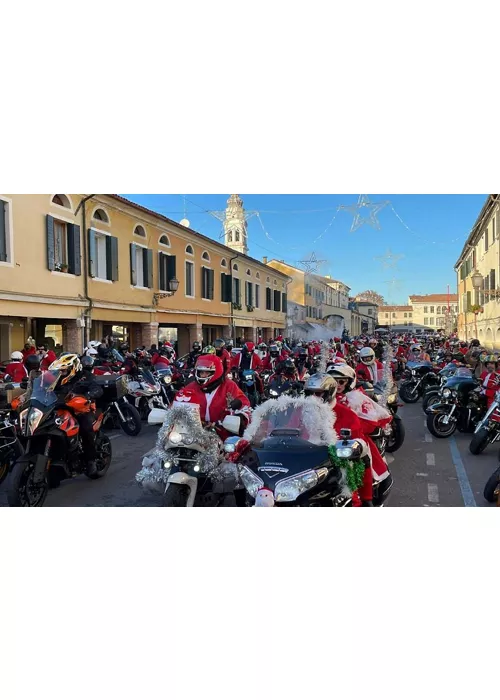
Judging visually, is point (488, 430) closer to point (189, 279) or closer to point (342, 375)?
point (342, 375)

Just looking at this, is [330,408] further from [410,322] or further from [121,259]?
[410,322]

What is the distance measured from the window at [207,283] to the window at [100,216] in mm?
6091

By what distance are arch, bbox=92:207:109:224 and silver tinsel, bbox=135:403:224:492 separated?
11.0 m

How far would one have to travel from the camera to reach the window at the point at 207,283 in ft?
67.2

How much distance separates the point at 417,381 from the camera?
38.3 ft

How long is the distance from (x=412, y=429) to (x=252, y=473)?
19.6 feet

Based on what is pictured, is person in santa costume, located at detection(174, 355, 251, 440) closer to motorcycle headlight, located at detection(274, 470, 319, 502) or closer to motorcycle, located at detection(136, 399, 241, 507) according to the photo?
motorcycle, located at detection(136, 399, 241, 507)

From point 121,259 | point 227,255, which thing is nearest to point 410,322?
point 227,255

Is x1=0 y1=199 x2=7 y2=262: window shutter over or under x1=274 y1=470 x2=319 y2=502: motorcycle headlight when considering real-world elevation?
over

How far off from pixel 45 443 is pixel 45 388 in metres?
0.45

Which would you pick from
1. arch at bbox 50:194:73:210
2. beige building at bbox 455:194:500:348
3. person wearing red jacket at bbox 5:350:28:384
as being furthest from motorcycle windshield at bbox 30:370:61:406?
beige building at bbox 455:194:500:348

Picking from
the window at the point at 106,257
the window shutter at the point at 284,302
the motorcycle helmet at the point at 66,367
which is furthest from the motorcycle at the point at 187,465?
the window shutter at the point at 284,302

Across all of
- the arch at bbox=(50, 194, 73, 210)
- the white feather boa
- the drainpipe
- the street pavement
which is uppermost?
the arch at bbox=(50, 194, 73, 210)

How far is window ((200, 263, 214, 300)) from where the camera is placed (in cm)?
2048
